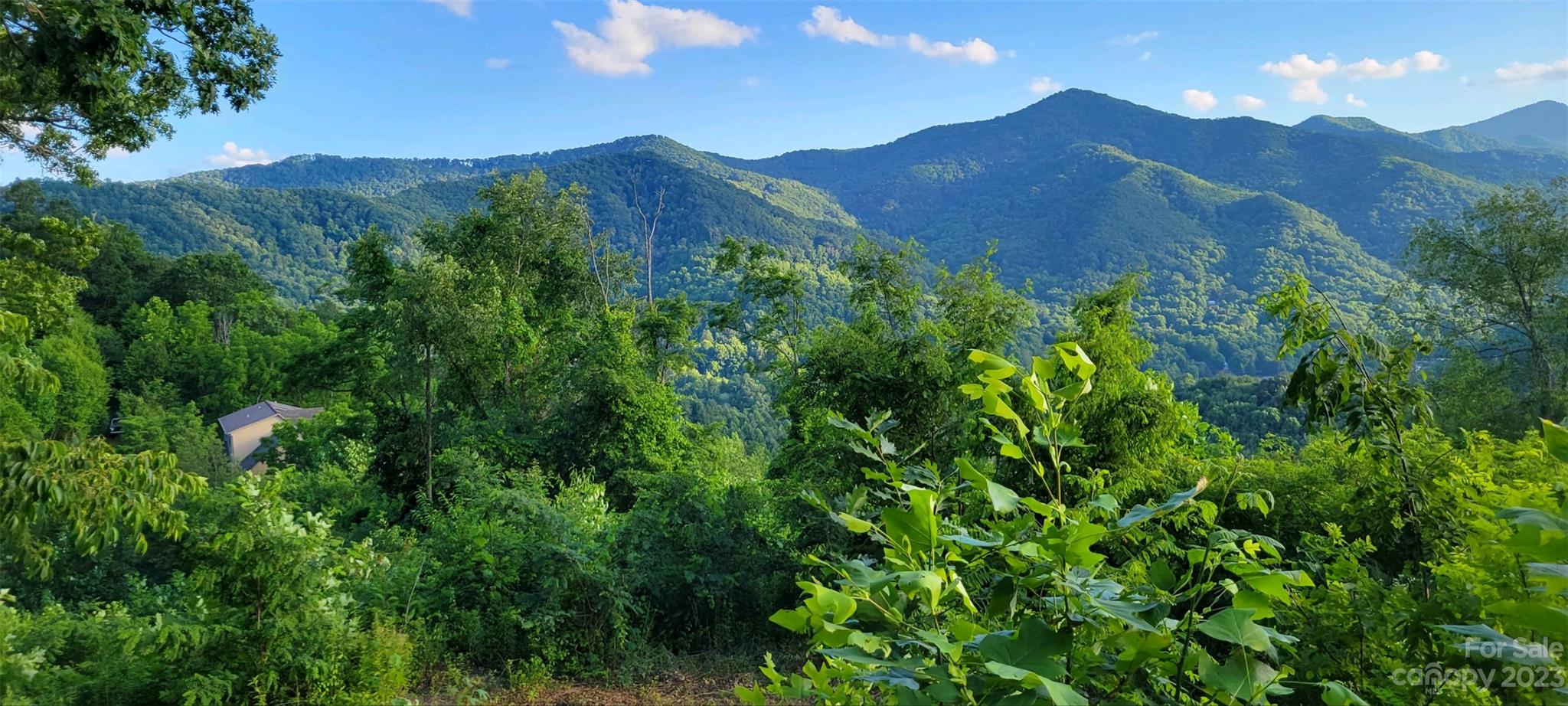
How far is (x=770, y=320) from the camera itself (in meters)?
13.7

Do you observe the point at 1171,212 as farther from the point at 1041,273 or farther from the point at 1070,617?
the point at 1070,617

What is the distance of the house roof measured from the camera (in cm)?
3062

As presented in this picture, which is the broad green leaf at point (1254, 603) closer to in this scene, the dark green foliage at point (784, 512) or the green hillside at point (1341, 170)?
the dark green foliage at point (784, 512)

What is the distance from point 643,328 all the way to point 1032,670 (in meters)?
17.1

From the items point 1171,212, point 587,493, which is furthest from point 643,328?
point 1171,212

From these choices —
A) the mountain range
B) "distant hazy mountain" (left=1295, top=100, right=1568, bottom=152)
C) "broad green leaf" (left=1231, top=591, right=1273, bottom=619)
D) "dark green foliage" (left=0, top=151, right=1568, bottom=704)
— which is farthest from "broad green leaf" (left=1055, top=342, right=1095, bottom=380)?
"distant hazy mountain" (left=1295, top=100, right=1568, bottom=152)

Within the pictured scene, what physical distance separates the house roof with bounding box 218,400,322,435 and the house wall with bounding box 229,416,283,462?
0.16m

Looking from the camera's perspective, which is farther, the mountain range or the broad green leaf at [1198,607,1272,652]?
the mountain range

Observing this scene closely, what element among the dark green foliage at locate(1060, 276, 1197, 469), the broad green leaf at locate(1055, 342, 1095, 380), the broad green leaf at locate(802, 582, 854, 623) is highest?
the broad green leaf at locate(1055, 342, 1095, 380)

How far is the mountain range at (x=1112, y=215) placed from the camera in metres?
85.6

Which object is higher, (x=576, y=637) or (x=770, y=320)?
(x=770, y=320)

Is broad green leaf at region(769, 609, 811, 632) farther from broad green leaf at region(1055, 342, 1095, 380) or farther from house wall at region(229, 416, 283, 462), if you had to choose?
house wall at region(229, 416, 283, 462)

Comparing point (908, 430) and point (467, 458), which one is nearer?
point (908, 430)

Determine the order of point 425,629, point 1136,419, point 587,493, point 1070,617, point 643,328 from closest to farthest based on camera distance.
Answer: point 1070,617 < point 1136,419 < point 425,629 < point 587,493 < point 643,328
